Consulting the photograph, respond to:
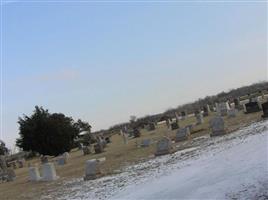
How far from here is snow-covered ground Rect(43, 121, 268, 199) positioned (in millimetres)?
9648

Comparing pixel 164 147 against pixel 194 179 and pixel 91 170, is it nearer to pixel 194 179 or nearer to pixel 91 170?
pixel 91 170

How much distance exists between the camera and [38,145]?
44938mm

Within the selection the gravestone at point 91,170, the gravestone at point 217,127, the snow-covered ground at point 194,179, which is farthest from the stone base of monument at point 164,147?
the gravestone at point 91,170

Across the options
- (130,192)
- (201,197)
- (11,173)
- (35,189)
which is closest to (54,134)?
(11,173)

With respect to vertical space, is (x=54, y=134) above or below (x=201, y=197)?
above

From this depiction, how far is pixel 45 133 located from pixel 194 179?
34.5 metres

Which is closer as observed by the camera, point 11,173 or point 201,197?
point 201,197

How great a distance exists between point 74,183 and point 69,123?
29.1 m

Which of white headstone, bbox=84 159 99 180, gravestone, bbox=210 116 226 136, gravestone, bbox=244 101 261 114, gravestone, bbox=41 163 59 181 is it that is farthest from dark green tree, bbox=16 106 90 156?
white headstone, bbox=84 159 99 180

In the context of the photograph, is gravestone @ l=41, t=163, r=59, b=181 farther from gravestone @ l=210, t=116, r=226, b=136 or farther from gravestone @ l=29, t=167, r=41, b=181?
gravestone @ l=210, t=116, r=226, b=136

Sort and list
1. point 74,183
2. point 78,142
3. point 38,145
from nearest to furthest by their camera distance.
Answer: point 74,183
point 38,145
point 78,142

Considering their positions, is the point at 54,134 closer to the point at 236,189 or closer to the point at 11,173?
the point at 11,173

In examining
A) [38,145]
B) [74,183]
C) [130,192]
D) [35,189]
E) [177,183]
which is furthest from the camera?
[38,145]

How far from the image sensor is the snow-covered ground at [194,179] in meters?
9.65
